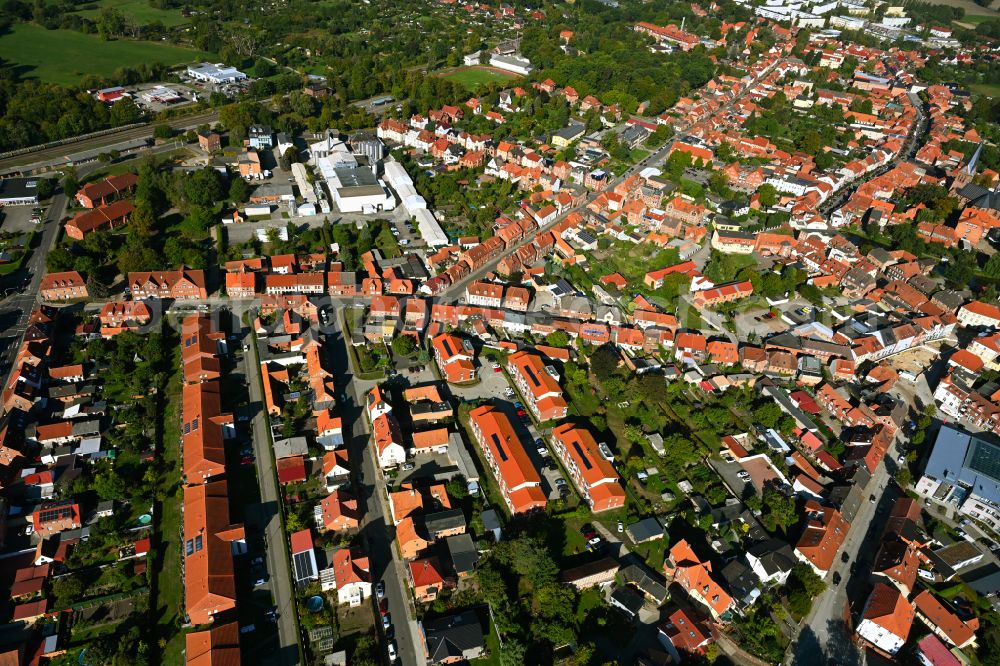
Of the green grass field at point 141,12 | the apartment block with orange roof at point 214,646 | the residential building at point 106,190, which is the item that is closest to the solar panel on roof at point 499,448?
the apartment block with orange roof at point 214,646

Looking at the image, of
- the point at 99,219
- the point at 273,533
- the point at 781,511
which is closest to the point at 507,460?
the point at 273,533

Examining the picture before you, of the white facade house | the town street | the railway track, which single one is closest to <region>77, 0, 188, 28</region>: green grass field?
the railway track

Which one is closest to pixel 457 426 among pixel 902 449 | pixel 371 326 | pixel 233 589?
pixel 371 326

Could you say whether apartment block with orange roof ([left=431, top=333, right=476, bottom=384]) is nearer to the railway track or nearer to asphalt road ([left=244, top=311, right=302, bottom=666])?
asphalt road ([left=244, top=311, right=302, bottom=666])

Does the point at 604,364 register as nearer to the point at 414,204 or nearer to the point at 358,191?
the point at 414,204

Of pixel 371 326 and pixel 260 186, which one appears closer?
pixel 371 326

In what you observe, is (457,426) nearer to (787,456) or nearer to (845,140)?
(787,456)
